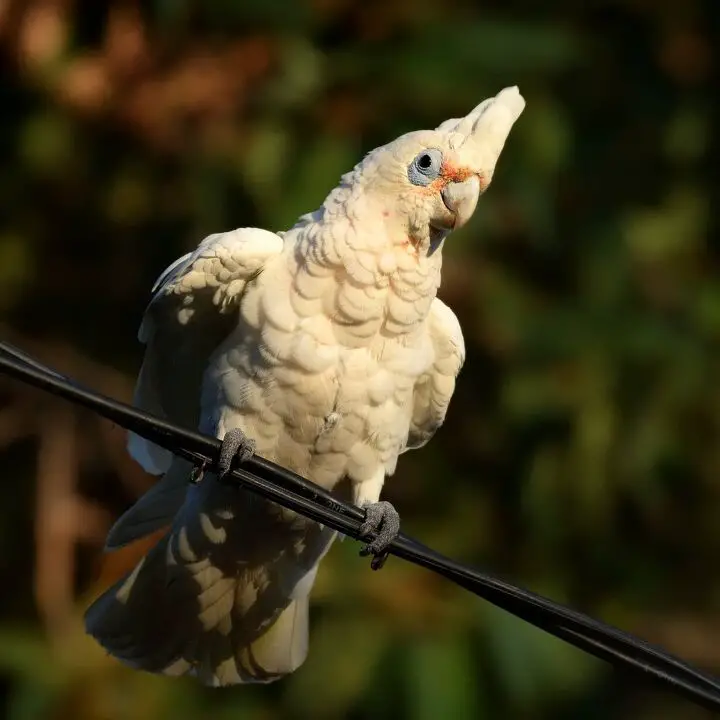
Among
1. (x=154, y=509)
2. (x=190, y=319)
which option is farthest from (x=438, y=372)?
(x=154, y=509)

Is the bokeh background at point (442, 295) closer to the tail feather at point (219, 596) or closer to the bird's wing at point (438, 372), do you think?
the tail feather at point (219, 596)

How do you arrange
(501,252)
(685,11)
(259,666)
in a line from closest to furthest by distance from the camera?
(259,666)
(501,252)
(685,11)

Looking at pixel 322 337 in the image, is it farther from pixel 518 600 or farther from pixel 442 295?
pixel 442 295

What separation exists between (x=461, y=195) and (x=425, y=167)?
3.9 inches

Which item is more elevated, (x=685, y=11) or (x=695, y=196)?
(x=685, y=11)

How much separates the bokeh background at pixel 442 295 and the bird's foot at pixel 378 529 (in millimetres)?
2275

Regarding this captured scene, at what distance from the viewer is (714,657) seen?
6.13 meters

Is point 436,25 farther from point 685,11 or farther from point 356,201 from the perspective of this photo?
point 356,201

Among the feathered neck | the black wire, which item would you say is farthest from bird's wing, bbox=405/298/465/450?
the black wire

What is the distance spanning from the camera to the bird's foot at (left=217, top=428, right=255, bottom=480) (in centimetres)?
263

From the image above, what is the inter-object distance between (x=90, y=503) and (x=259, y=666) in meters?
2.36

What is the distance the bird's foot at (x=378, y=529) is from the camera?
2799 mm

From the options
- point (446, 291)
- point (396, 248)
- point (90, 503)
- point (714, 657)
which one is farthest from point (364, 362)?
point (714, 657)

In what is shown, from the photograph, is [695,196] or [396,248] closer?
[396,248]
